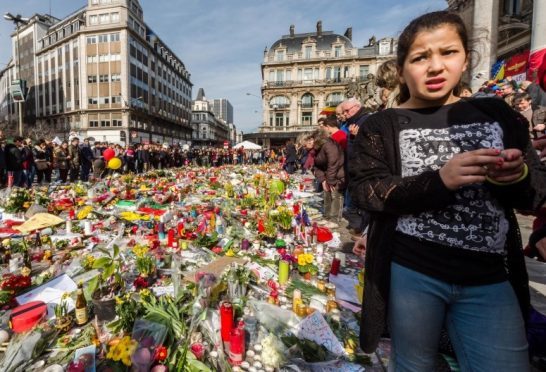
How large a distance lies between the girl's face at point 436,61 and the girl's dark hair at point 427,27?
19 mm

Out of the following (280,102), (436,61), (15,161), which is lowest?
(15,161)

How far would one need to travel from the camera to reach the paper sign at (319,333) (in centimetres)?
212

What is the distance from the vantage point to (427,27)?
104cm

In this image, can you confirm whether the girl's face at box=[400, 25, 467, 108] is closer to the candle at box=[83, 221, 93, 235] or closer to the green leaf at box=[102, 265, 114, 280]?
the green leaf at box=[102, 265, 114, 280]

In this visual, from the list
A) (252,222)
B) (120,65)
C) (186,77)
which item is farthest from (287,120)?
(252,222)

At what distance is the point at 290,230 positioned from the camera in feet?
16.0

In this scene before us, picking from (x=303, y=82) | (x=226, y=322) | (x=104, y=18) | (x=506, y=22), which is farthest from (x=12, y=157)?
(x=104, y=18)

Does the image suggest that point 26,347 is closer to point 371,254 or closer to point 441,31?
point 371,254

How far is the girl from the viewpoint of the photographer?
0.94 m

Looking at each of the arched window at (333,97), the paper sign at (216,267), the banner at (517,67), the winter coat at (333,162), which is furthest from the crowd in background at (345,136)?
the arched window at (333,97)

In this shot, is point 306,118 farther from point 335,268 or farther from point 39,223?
point 335,268

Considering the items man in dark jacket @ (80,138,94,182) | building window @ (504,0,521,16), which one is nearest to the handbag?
man in dark jacket @ (80,138,94,182)

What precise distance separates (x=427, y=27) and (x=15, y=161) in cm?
1210

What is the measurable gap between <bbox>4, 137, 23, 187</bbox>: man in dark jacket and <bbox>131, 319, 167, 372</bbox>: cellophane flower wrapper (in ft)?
34.0
